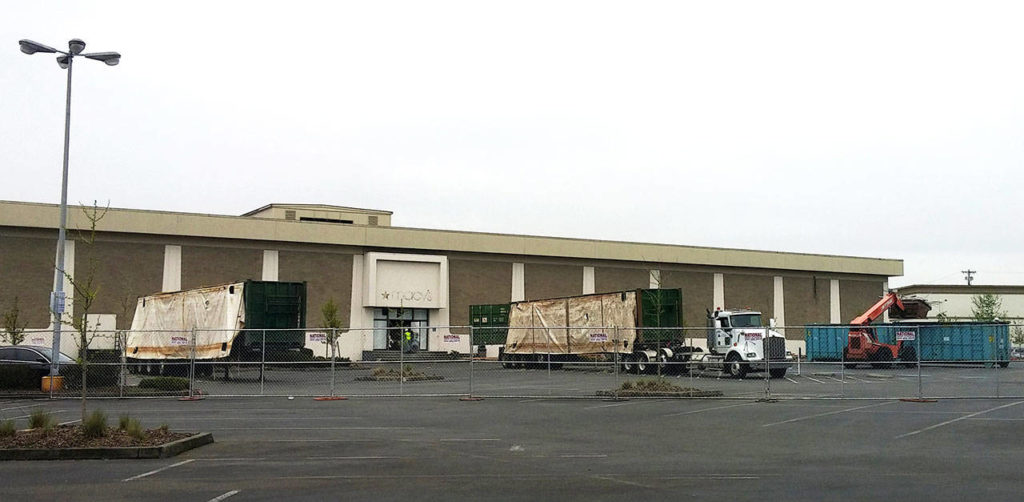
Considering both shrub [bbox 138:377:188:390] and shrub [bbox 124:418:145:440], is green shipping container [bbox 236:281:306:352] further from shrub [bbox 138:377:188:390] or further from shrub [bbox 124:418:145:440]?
shrub [bbox 124:418:145:440]

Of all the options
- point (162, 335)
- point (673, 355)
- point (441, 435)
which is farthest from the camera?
point (162, 335)

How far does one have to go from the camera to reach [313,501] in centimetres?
1008

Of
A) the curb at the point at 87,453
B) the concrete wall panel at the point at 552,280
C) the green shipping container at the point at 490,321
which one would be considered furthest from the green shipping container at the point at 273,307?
the concrete wall panel at the point at 552,280

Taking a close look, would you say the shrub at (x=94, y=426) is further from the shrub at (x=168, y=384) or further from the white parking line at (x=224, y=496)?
the shrub at (x=168, y=384)

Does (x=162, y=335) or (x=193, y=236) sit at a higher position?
(x=193, y=236)

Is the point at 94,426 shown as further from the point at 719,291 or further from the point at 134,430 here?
the point at 719,291

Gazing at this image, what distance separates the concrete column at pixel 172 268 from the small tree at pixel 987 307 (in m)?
62.7

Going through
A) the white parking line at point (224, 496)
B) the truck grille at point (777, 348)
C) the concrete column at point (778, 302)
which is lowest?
the white parking line at point (224, 496)

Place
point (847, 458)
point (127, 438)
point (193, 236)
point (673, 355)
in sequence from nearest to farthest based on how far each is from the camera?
1. point (847, 458)
2. point (127, 438)
3. point (673, 355)
4. point (193, 236)

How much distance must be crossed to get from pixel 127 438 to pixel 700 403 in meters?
13.7

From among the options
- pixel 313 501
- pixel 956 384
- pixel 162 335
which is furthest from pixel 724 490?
pixel 162 335

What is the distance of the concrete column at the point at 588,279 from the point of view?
6494 centimetres

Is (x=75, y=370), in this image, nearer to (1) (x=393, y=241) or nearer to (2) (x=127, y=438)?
(2) (x=127, y=438)

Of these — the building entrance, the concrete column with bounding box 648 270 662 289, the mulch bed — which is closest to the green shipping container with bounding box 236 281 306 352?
the concrete column with bounding box 648 270 662 289
